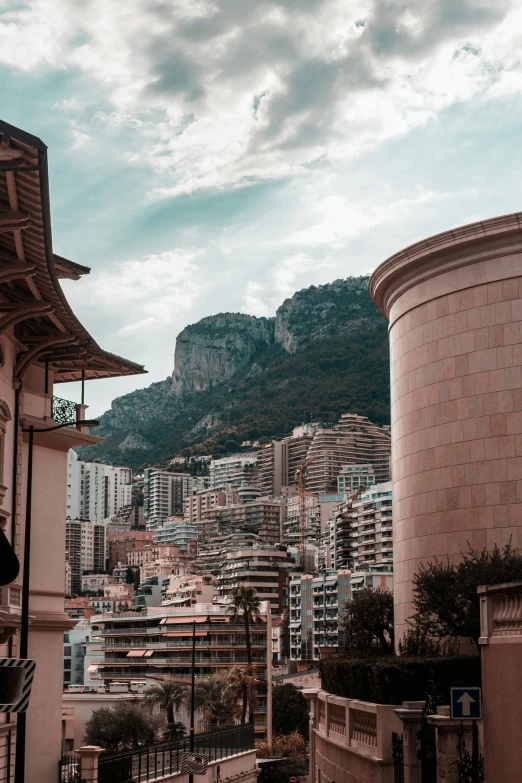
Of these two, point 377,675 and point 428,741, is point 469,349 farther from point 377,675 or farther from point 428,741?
point 428,741

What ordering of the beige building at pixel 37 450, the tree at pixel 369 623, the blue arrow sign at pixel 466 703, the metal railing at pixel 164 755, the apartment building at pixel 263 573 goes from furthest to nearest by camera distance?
the apartment building at pixel 263 573, the tree at pixel 369 623, the metal railing at pixel 164 755, the beige building at pixel 37 450, the blue arrow sign at pixel 466 703

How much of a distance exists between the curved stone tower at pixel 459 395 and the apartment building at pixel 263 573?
14873 cm

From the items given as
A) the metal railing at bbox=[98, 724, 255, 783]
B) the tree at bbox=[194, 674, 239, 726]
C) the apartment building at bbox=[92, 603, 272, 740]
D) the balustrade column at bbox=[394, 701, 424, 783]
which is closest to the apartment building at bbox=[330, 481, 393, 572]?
the apartment building at bbox=[92, 603, 272, 740]

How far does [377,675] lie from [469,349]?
1101 centimetres

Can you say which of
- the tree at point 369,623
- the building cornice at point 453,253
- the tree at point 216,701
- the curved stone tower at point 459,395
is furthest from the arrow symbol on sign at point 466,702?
the tree at point 216,701

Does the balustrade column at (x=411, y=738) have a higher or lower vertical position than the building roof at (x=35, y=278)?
lower

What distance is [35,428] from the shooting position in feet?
82.2

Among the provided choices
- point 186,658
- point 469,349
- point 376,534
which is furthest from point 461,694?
point 376,534

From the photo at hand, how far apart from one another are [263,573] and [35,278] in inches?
6528

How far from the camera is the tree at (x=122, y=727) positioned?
6170 centimetres

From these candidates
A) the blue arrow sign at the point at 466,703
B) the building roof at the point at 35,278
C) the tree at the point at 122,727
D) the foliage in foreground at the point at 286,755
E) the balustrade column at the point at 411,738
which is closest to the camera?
the blue arrow sign at the point at 466,703

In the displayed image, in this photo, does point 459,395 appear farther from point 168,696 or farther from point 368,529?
point 368,529

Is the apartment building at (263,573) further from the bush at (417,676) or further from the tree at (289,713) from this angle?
the bush at (417,676)

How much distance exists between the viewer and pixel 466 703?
49.3ft
